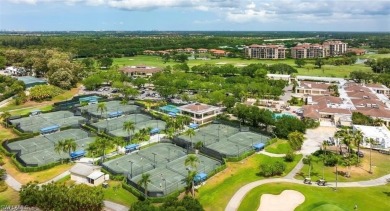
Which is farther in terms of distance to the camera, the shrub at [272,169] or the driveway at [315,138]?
the driveway at [315,138]

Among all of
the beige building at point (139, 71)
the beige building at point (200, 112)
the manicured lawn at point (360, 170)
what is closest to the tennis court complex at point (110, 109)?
the beige building at point (200, 112)

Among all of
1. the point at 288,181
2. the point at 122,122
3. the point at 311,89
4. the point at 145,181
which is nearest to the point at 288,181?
the point at 288,181

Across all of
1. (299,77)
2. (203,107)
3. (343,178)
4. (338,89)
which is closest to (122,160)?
(203,107)

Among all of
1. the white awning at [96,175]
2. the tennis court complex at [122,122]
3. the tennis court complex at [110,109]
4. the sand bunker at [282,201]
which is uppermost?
the tennis court complex at [110,109]

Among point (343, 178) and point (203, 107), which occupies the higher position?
point (203, 107)

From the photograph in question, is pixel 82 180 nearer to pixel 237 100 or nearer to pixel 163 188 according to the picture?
pixel 163 188

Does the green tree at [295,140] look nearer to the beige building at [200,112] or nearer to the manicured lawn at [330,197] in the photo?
the manicured lawn at [330,197]

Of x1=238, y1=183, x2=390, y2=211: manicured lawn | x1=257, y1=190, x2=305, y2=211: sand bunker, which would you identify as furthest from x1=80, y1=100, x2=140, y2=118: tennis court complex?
x1=257, y1=190, x2=305, y2=211: sand bunker
